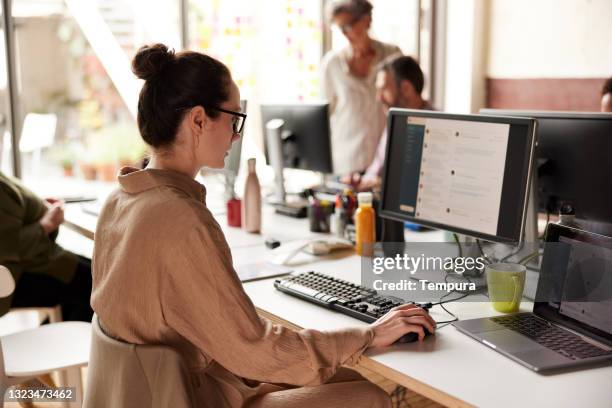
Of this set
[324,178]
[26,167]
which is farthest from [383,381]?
[26,167]

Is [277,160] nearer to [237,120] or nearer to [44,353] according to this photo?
[44,353]

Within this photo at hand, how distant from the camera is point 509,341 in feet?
4.87

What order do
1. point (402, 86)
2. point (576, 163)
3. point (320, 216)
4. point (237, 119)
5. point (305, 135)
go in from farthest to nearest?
point (402, 86) → point (305, 135) → point (320, 216) → point (576, 163) → point (237, 119)

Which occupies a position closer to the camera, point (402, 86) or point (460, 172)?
point (460, 172)

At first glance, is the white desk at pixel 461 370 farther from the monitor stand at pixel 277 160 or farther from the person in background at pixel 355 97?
the person in background at pixel 355 97

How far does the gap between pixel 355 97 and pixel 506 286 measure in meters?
3.02

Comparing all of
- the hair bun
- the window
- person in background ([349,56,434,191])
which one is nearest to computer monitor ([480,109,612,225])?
the hair bun

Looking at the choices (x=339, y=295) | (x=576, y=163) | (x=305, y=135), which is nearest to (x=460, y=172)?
(x=576, y=163)

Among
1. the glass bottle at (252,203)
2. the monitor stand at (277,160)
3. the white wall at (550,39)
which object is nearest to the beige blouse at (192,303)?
the glass bottle at (252,203)

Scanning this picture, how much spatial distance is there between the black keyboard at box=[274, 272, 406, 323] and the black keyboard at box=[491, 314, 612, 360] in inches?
10.2

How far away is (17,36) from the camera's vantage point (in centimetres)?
392

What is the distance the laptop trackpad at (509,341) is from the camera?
1442 mm

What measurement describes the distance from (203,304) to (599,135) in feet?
4.01

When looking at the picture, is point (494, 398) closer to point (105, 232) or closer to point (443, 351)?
point (443, 351)
